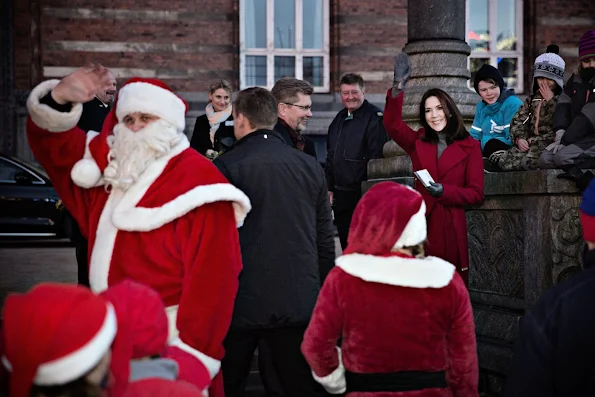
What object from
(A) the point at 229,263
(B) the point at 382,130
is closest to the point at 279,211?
(A) the point at 229,263

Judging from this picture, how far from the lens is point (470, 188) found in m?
5.23

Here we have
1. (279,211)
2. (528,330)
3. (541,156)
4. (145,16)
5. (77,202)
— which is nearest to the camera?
(528,330)

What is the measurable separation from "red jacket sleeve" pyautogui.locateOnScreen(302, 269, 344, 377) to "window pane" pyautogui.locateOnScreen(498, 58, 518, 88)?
614 inches

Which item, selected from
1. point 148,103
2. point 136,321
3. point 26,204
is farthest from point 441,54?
point 26,204

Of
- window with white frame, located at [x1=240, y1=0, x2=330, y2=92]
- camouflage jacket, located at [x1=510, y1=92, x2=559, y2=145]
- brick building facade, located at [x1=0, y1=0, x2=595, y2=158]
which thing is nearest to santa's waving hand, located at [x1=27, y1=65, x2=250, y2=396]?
camouflage jacket, located at [x1=510, y1=92, x2=559, y2=145]

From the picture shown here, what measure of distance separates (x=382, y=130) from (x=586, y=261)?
4557mm

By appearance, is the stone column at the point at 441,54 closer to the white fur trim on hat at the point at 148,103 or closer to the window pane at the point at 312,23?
the white fur trim on hat at the point at 148,103

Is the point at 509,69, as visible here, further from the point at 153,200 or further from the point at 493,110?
the point at 153,200

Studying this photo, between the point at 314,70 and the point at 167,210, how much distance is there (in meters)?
14.4

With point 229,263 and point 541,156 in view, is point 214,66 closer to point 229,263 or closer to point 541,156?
point 541,156

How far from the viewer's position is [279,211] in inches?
161

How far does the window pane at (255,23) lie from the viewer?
17.3 m

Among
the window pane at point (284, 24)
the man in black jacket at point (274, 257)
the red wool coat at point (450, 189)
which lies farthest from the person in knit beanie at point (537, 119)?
the window pane at point (284, 24)

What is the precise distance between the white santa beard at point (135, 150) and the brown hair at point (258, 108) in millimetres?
694
